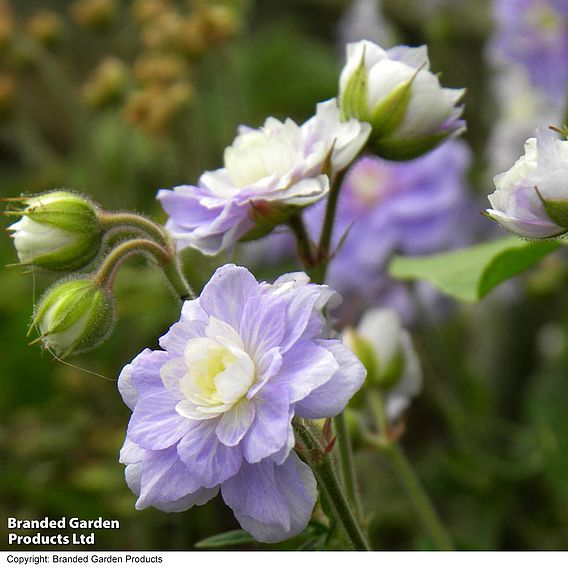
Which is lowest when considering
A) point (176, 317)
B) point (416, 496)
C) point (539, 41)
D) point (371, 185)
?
point (416, 496)

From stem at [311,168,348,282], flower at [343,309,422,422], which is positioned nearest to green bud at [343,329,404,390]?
flower at [343,309,422,422]

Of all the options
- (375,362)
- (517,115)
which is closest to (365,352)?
(375,362)

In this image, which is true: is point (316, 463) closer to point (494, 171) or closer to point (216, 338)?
point (216, 338)

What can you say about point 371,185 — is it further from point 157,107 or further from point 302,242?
point 302,242

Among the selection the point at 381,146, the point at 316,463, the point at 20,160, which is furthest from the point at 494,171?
the point at 20,160

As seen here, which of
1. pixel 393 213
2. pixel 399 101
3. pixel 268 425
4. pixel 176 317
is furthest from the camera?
pixel 176 317

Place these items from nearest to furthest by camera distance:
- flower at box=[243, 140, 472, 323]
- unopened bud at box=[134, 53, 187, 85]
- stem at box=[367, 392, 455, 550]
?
stem at box=[367, 392, 455, 550] → flower at box=[243, 140, 472, 323] → unopened bud at box=[134, 53, 187, 85]

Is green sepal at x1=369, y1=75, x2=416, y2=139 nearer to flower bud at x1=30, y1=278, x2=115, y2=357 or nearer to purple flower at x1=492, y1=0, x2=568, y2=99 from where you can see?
flower bud at x1=30, y1=278, x2=115, y2=357
